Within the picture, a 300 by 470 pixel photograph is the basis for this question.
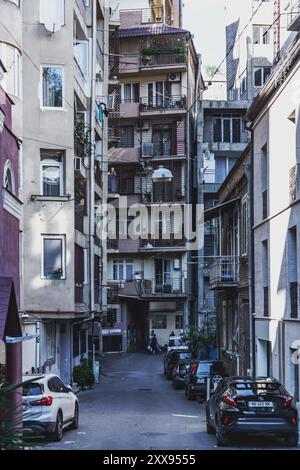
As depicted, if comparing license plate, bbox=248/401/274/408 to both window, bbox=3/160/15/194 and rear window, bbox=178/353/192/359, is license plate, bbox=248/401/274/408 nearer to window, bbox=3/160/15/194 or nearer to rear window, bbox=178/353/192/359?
window, bbox=3/160/15/194

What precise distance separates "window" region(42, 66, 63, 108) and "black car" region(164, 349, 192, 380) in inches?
504

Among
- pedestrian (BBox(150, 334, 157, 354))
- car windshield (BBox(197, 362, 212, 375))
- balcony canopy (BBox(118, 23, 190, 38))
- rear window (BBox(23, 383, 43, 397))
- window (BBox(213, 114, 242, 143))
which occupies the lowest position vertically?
pedestrian (BBox(150, 334, 157, 354))

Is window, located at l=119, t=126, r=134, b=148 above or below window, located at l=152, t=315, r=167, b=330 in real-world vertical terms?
above

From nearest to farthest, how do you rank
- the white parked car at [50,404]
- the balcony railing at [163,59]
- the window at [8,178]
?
1. the white parked car at [50,404]
2. the window at [8,178]
3. the balcony railing at [163,59]

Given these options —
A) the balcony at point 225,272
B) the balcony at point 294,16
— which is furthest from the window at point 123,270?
the balcony at point 294,16

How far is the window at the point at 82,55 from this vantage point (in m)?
31.5

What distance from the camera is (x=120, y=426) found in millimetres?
19281

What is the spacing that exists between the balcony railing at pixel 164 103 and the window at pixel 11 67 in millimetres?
18629

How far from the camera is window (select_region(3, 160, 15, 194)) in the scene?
18.2 meters

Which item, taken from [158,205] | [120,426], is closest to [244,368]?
[120,426]

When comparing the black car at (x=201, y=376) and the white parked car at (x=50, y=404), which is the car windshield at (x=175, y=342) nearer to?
the black car at (x=201, y=376)

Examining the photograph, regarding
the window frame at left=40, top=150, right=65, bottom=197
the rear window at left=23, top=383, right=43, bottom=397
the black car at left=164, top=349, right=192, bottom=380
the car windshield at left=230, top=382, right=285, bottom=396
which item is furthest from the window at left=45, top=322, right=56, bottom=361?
the car windshield at left=230, top=382, right=285, bottom=396

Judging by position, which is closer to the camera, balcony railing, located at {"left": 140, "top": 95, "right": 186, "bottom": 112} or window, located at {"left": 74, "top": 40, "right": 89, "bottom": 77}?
window, located at {"left": 74, "top": 40, "right": 89, "bottom": 77}
